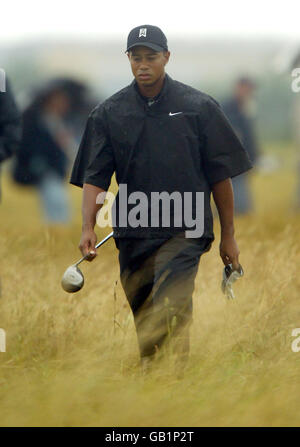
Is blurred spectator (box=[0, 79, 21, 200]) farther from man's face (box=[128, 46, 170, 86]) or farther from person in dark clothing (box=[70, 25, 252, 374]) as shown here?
man's face (box=[128, 46, 170, 86])

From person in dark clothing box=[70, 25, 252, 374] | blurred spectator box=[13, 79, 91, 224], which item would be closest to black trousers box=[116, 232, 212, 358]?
person in dark clothing box=[70, 25, 252, 374]

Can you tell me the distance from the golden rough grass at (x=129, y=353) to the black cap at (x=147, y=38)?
1465mm

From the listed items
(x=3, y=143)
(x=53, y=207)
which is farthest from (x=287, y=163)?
(x=3, y=143)

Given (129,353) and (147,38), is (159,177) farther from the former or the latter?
(129,353)

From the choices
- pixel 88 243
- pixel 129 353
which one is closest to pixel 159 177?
pixel 88 243

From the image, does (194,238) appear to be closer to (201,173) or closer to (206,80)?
(201,173)

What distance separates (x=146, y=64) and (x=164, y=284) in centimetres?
109

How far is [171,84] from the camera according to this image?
17.8ft

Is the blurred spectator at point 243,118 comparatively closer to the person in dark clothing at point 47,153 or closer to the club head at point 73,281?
the person in dark clothing at point 47,153

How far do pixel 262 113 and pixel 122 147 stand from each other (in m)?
22.0

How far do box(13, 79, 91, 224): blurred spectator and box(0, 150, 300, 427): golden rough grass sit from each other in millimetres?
4645

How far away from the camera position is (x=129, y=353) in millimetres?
5551
